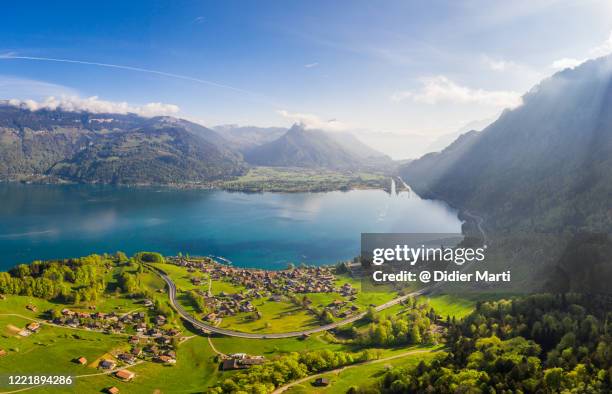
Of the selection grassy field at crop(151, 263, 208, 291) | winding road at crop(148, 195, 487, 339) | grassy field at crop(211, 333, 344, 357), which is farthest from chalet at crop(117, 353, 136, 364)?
grassy field at crop(151, 263, 208, 291)

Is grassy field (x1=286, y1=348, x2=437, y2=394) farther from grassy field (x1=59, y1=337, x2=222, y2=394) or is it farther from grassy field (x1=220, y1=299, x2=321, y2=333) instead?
grassy field (x1=220, y1=299, x2=321, y2=333)

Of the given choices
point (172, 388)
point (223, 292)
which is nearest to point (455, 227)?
point (223, 292)

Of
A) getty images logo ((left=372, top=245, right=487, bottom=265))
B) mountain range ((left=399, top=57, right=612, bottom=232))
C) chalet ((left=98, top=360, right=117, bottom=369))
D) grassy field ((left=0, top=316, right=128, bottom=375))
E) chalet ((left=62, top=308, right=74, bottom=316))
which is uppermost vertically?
mountain range ((left=399, top=57, right=612, bottom=232))

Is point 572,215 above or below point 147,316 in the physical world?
above

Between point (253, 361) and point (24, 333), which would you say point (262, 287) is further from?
point (24, 333)

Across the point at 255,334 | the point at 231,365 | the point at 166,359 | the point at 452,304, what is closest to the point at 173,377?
the point at 166,359

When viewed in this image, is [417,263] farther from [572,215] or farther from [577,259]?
[572,215]

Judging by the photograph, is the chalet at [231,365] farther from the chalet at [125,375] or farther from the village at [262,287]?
the village at [262,287]
